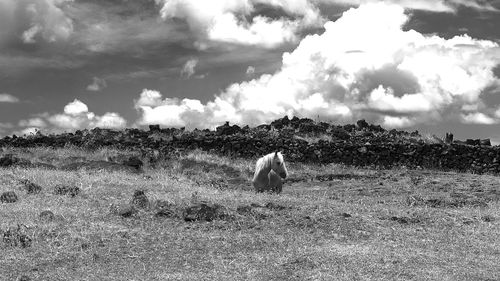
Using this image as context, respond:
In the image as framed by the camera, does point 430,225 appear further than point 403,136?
No

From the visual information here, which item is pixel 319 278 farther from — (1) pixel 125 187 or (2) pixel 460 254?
(1) pixel 125 187

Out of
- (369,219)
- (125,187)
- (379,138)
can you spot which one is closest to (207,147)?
(379,138)

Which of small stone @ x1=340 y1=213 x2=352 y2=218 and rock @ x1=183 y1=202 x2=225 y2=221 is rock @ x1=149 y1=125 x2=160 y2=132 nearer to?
rock @ x1=183 y1=202 x2=225 y2=221

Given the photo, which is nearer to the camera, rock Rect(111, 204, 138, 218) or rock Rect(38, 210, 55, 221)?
rock Rect(38, 210, 55, 221)

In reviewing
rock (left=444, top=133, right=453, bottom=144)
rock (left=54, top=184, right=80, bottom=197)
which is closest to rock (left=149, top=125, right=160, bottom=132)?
rock (left=444, top=133, right=453, bottom=144)

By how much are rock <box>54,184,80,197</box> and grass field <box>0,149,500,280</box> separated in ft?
0.58

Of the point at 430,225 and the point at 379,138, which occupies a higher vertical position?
the point at 379,138

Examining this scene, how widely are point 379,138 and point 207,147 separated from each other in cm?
1019

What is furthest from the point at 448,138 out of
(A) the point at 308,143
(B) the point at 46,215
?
(B) the point at 46,215

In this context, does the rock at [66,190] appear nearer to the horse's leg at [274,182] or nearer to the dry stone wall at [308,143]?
the horse's leg at [274,182]

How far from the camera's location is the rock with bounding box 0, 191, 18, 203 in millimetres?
16312

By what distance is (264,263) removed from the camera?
11.1 metres

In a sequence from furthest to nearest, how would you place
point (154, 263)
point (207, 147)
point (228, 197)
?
point (207, 147), point (228, 197), point (154, 263)

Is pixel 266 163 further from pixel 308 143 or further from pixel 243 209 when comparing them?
pixel 308 143
